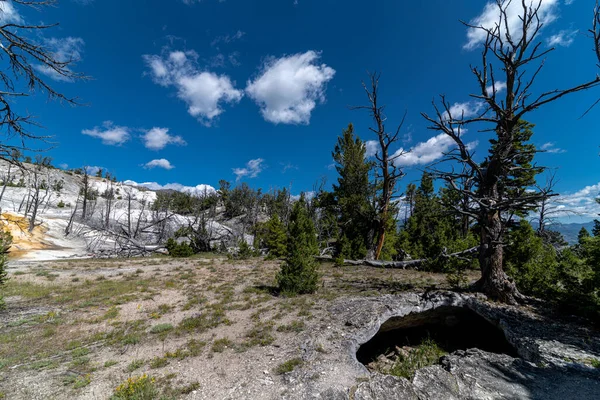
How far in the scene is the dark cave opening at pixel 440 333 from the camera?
7.65 meters

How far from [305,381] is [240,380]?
1311 millimetres

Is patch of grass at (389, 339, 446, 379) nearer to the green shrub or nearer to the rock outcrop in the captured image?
the rock outcrop

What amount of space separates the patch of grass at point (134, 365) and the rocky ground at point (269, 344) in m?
0.03

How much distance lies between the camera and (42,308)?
29.0 feet

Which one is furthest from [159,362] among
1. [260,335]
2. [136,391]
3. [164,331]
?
[260,335]

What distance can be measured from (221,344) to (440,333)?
26.7 ft

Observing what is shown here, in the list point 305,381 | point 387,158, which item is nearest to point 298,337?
point 305,381

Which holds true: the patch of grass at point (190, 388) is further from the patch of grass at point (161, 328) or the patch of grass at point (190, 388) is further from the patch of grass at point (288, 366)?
the patch of grass at point (161, 328)

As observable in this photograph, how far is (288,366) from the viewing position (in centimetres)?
505

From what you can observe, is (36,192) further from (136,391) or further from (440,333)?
(440,333)

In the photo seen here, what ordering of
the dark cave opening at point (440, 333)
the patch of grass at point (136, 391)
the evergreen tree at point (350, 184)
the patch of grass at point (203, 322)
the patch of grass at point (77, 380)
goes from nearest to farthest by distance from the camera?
the patch of grass at point (136, 391) → the patch of grass at point (77, 380) → the patch of grass at point (203, 322) → the dark cave opening at point (440, 333) → the evergreen tree at point (350, 184)

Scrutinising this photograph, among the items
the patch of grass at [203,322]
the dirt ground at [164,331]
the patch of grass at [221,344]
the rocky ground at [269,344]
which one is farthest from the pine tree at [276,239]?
the patch of grass at [221,344]

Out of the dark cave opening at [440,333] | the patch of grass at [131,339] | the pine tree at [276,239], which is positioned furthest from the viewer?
the pine tree at [276,239]

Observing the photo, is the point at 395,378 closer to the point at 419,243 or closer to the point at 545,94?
the point at 545,94
